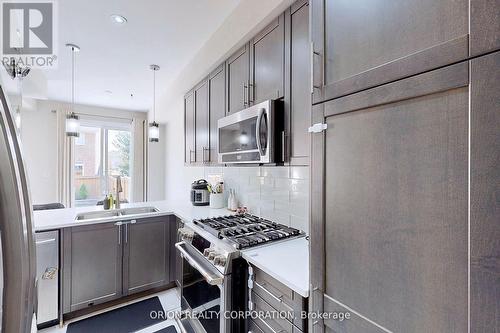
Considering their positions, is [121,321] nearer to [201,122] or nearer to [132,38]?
[201,122]

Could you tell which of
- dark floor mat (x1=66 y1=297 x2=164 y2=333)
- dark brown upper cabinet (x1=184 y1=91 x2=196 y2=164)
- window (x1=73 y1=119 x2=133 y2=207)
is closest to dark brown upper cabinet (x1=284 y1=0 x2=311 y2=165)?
dark brown upper cabinet (x1=184 y1=91 x2=196 y2=164)

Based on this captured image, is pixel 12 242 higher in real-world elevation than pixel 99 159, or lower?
lower

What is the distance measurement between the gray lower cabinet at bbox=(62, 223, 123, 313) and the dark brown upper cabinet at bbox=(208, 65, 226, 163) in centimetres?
125

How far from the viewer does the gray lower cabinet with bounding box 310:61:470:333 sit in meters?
0.53

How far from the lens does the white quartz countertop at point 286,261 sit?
991mm

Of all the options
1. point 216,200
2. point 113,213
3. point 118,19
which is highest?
point 118,19

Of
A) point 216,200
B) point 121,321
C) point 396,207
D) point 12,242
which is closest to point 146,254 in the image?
point 121,321

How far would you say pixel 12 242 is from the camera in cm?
50

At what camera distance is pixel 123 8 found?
189 cm

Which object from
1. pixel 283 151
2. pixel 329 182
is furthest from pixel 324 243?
pixel 283 151

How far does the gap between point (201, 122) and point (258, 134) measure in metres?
1.35

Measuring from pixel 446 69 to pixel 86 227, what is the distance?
2.67m

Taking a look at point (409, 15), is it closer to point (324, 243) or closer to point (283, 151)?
point (324, 243)

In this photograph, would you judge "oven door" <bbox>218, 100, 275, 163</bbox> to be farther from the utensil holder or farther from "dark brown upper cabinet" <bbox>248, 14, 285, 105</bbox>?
the utensil holder
